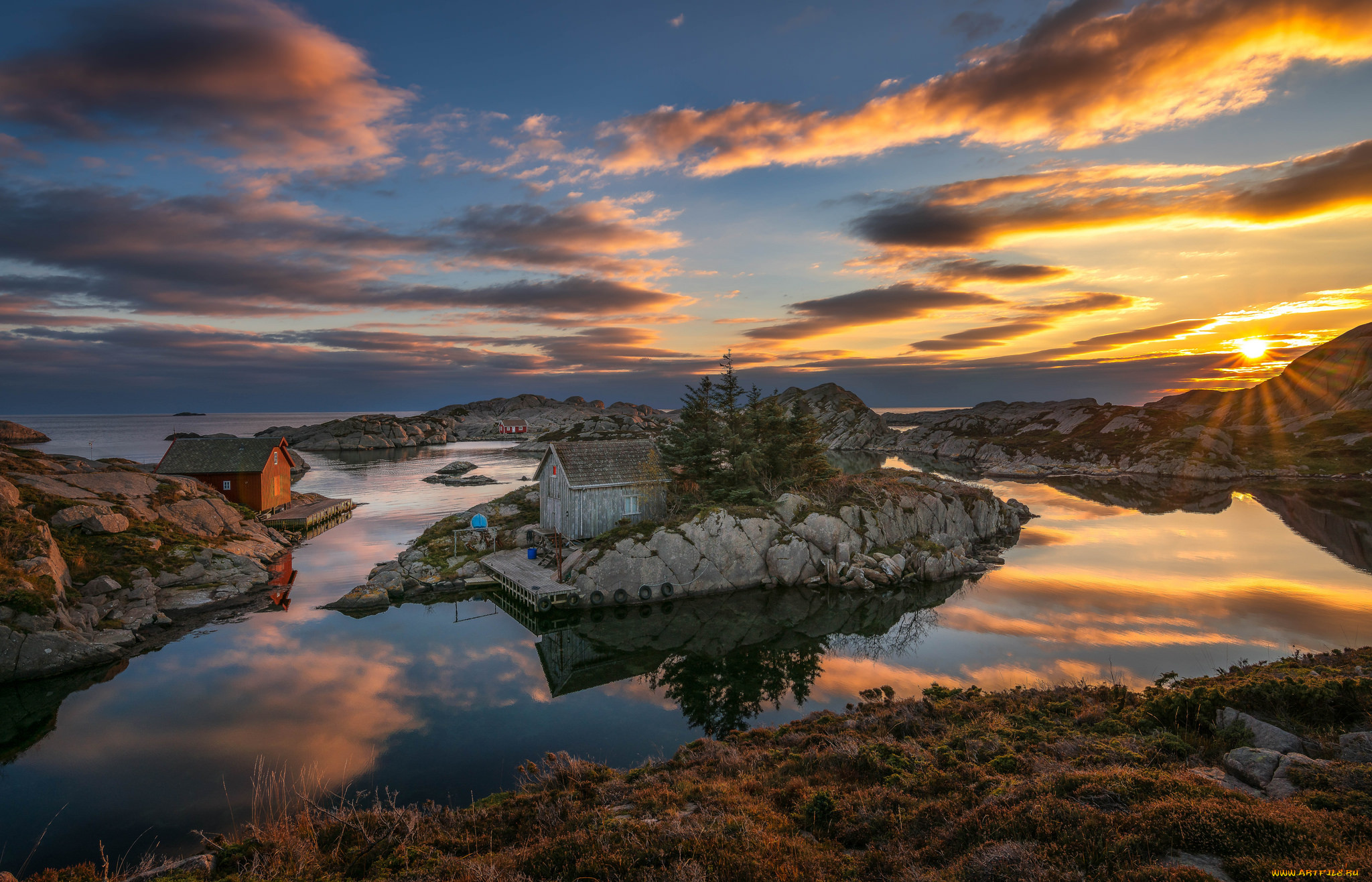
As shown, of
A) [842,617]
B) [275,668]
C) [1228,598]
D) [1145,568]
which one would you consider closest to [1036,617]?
[842,617]

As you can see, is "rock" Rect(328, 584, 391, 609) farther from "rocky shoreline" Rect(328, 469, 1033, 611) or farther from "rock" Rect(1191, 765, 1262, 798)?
"rock" Rect(1191, 765, 1262, 798)

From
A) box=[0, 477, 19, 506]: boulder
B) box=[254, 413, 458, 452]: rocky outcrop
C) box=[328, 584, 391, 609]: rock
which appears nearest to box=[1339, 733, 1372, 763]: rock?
box=[328, 584, 391, 609]: rock

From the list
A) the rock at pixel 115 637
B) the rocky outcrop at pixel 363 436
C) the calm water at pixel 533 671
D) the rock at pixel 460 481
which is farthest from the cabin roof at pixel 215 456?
the rocky outcrop at pixel 363 436

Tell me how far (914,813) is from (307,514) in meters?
58.4

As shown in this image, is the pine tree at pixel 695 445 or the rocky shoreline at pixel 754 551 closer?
the rocky shoreline at pixel 754 551

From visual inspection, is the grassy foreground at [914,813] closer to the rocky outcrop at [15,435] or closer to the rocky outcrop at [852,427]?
the rocky outcrop at [852,427]

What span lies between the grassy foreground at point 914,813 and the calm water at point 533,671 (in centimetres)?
334

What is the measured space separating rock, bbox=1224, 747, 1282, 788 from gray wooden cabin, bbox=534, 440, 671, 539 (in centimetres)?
3204

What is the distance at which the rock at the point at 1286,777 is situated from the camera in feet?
29.7

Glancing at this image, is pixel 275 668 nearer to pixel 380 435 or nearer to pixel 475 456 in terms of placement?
pixel 475 456

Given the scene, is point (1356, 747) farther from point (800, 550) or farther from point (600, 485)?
point (600, 485)

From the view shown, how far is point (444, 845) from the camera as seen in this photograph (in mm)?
10898

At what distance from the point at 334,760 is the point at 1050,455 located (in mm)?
130824

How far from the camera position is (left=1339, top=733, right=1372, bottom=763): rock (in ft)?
33.2
